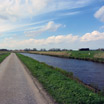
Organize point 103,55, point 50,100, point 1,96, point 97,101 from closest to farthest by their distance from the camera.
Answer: point 97,101, point 50,100, point 1,96, point 103,55

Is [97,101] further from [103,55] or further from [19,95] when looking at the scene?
[103,55]

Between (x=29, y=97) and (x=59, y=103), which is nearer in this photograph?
(x=59, y=103)

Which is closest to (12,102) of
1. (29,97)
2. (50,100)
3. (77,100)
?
(29,97)

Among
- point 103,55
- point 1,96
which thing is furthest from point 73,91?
point 103,55

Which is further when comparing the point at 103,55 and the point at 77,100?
the point at 103,55

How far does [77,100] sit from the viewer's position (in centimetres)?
536

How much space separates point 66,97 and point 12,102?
7.25 ft

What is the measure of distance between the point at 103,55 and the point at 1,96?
29.5 m

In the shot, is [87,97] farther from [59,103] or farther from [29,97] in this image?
[29,97]

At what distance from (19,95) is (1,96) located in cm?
79

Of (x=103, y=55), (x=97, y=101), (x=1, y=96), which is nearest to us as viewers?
(x=97, y=101)

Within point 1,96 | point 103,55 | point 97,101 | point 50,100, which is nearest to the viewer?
point 97,101

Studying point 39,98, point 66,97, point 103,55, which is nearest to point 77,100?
point 66,97

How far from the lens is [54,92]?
651 cm
